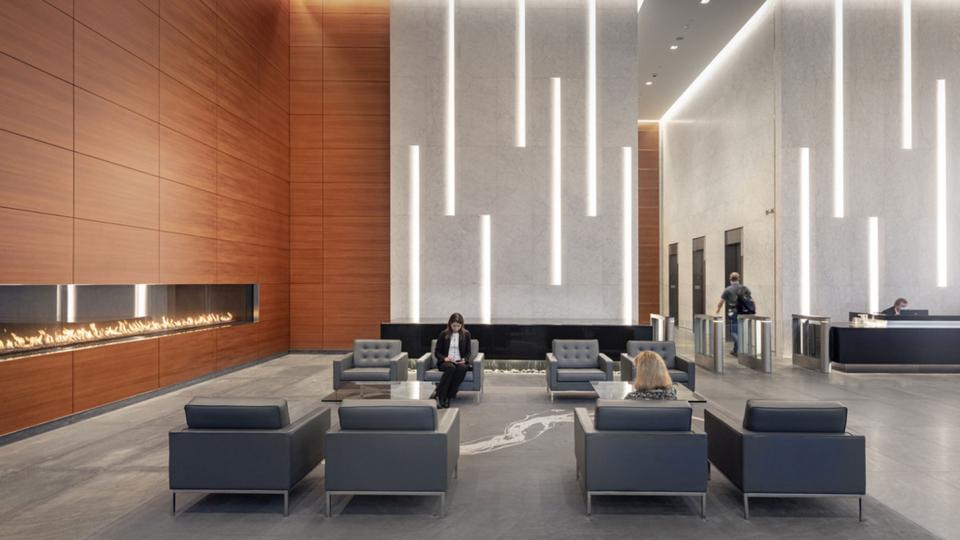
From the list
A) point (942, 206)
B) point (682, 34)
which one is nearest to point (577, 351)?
point (682, 34)

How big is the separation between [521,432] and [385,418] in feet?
7.77

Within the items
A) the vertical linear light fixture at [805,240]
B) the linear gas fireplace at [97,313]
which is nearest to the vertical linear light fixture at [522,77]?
the vertical linear light fixture at [805,240]

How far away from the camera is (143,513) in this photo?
368 centimetres

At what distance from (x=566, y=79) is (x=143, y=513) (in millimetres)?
9592

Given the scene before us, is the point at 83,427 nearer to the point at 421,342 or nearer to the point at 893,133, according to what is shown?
the point at 421,342

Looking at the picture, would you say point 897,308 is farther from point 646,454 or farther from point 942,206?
point 646,454

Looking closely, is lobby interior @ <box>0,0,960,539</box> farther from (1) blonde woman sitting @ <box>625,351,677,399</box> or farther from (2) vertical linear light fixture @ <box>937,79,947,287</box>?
(1) blonde woman sitting @ <box>625,351,677,399</box>

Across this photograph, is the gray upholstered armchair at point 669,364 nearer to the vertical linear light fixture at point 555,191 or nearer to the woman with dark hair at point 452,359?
the woman with dark hair at point 452,359

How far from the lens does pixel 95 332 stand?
6414 mm

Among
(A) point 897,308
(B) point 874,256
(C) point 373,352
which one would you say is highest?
(B) point 874,256

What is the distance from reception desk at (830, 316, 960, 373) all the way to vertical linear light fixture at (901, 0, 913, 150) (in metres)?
3.76

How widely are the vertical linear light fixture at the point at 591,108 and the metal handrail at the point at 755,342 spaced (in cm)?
340

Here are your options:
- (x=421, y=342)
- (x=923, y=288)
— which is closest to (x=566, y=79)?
(x=421, y=342)

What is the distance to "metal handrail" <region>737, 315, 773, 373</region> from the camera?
9180 millimetres
